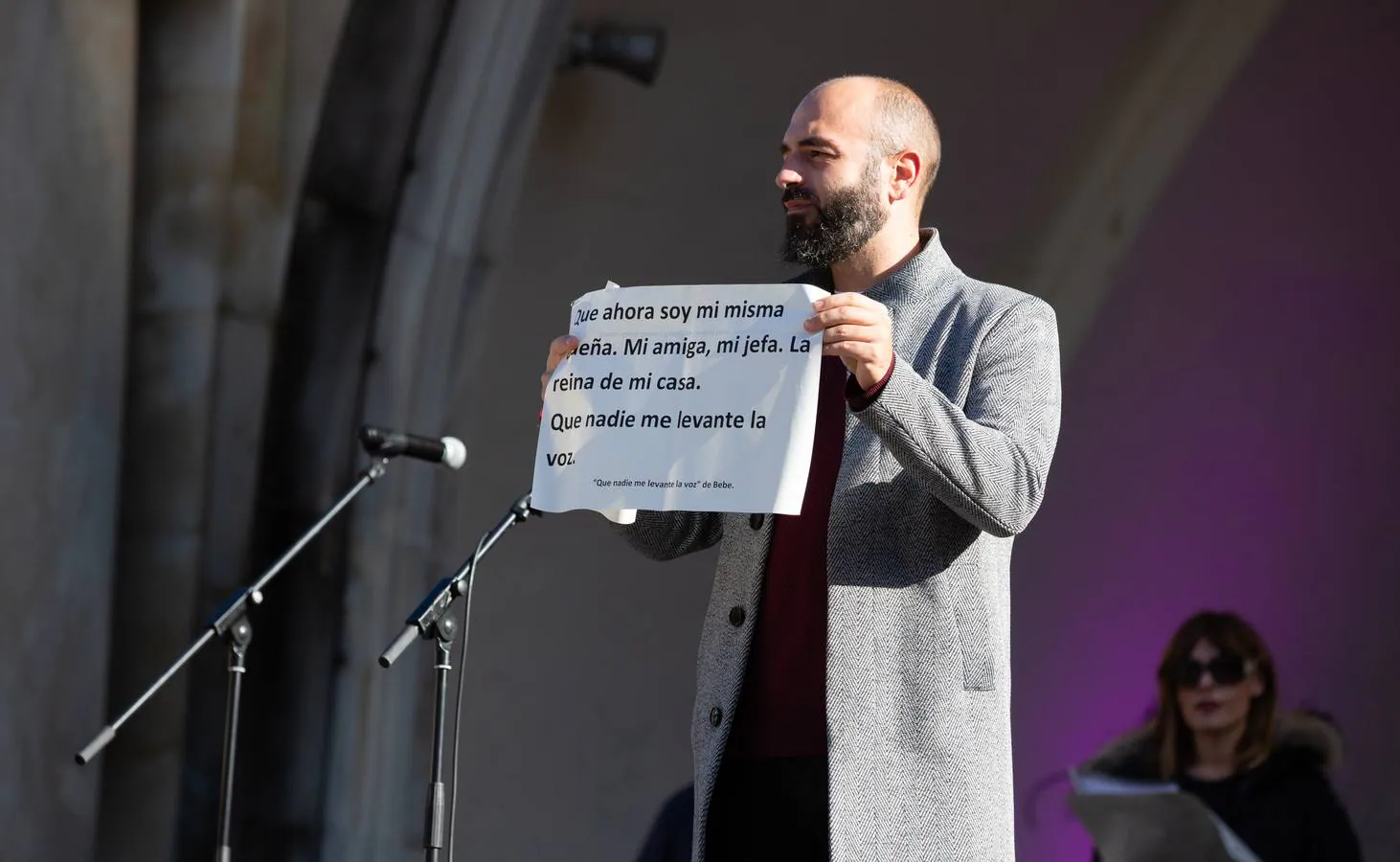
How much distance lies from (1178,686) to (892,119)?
346cm

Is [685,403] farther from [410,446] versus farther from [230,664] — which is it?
[230,664]

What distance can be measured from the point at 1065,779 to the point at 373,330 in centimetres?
279

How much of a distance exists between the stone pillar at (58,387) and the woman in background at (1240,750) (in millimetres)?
2867

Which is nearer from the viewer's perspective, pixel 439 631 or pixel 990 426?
pixel 990 426

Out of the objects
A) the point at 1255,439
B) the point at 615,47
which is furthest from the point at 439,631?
the point at 1255,439

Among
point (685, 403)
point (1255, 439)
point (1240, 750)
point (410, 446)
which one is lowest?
point (1240, 750)

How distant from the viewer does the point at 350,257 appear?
5.15 meters

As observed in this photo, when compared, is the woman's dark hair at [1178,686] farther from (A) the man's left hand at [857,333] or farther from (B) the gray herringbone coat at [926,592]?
(A) the man's left hand at [857,333]

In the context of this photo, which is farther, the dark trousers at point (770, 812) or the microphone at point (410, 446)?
the microphone at point (410, 446)

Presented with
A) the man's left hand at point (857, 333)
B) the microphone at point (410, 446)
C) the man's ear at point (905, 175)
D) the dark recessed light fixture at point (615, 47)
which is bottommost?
the man's left hand at point (857, 333)

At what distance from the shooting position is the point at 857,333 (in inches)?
78.7

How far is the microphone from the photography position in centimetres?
338

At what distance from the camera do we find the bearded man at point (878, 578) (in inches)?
80.4

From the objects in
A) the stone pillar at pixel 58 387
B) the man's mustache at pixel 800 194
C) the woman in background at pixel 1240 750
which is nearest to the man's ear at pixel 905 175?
the man's mustache at pixel 800 194
